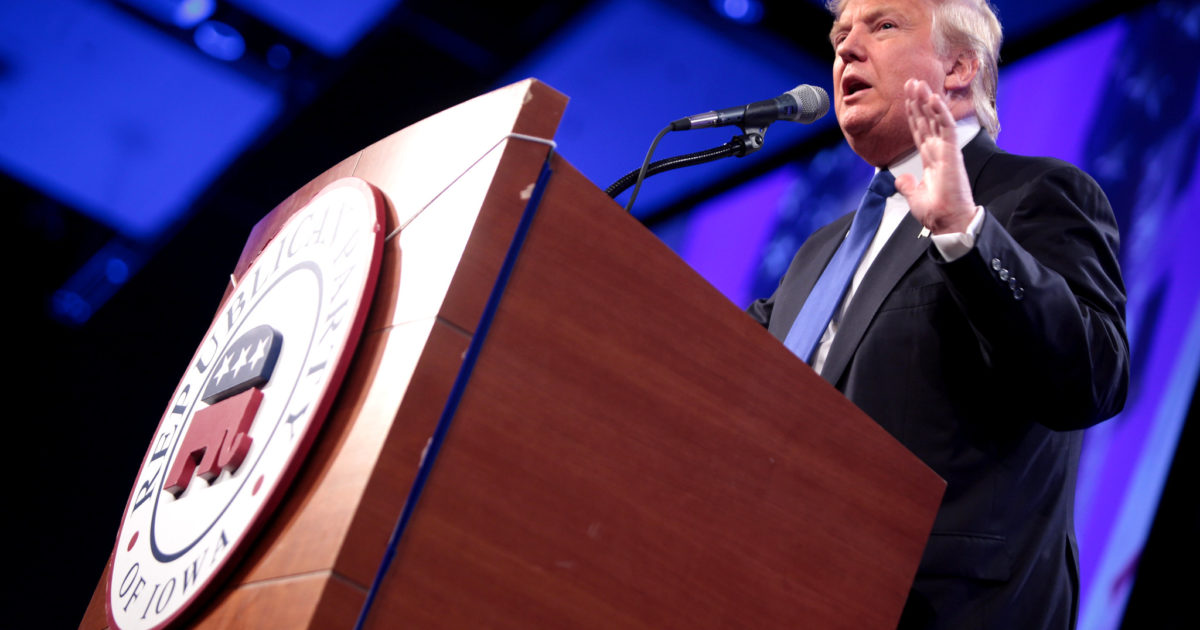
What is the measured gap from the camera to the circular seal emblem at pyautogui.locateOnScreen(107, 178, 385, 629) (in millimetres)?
898

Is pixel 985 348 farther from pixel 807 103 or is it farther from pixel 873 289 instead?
pixel 807 103

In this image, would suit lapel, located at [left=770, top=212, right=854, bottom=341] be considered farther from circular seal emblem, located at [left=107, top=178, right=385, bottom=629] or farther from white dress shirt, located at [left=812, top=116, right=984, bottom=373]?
circular seal emblem, located at [left=107, top=178, right=385, bottom=629]

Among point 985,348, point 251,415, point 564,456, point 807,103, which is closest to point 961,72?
point 807,103

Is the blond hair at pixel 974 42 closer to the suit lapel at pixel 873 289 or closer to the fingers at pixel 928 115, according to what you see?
the suit lapel at pixel 873 289

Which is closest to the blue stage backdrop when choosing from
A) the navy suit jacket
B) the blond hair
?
the blond hair

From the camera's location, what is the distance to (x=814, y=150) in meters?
4.01

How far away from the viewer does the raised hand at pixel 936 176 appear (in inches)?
44.3

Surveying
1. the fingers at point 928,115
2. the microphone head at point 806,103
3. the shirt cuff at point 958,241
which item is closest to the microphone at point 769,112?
the microphone head at point 806,103

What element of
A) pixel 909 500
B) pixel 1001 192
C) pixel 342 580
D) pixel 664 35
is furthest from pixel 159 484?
pixel 664 35

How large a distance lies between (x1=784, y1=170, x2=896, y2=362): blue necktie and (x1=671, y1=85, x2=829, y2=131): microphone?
0.50 feet

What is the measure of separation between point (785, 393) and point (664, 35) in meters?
3.04

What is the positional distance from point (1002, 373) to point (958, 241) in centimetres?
19

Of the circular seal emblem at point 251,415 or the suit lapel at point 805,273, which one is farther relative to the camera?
the suit lapel at point 805,273

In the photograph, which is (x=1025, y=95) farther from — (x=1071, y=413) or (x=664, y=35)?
(x=1071, y=413)
